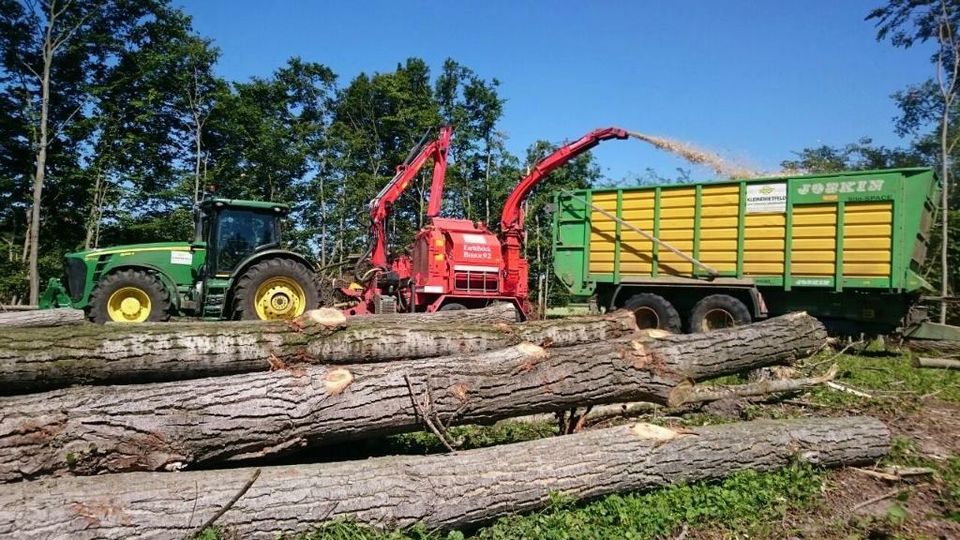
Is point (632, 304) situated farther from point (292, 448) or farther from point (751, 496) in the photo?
point (292, 448)

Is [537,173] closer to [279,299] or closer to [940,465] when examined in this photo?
[279,299]

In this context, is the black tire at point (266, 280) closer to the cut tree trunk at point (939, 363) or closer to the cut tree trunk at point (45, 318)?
the cut tree trunk at point (45, 318)

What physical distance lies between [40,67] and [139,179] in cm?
457

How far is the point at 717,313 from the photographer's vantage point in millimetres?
9805

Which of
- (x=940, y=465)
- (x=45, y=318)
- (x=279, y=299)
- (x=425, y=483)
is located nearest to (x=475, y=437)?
(x=425, y=483)

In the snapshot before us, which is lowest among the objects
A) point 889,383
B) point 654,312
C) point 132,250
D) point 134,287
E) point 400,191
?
point 889,383

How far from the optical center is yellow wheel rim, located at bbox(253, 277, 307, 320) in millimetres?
8484

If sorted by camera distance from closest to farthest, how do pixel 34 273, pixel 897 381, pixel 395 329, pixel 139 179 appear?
pixel 395 329 → pixel 897 381 → pixel 34 273 → pixel 139 179

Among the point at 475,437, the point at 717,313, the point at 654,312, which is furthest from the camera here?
the point at 654,312

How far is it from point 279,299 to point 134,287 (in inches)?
A: 84.2

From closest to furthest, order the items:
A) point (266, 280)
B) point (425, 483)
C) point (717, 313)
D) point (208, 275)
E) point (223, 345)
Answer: point (425, 483), point (223, 345), point (266, 280), point (208, 275), point (717, 313)

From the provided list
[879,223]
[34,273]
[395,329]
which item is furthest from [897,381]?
[34,273]

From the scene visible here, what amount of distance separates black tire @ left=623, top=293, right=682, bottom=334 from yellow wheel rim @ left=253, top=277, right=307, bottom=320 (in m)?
5.73

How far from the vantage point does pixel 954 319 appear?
12789 millimetres
